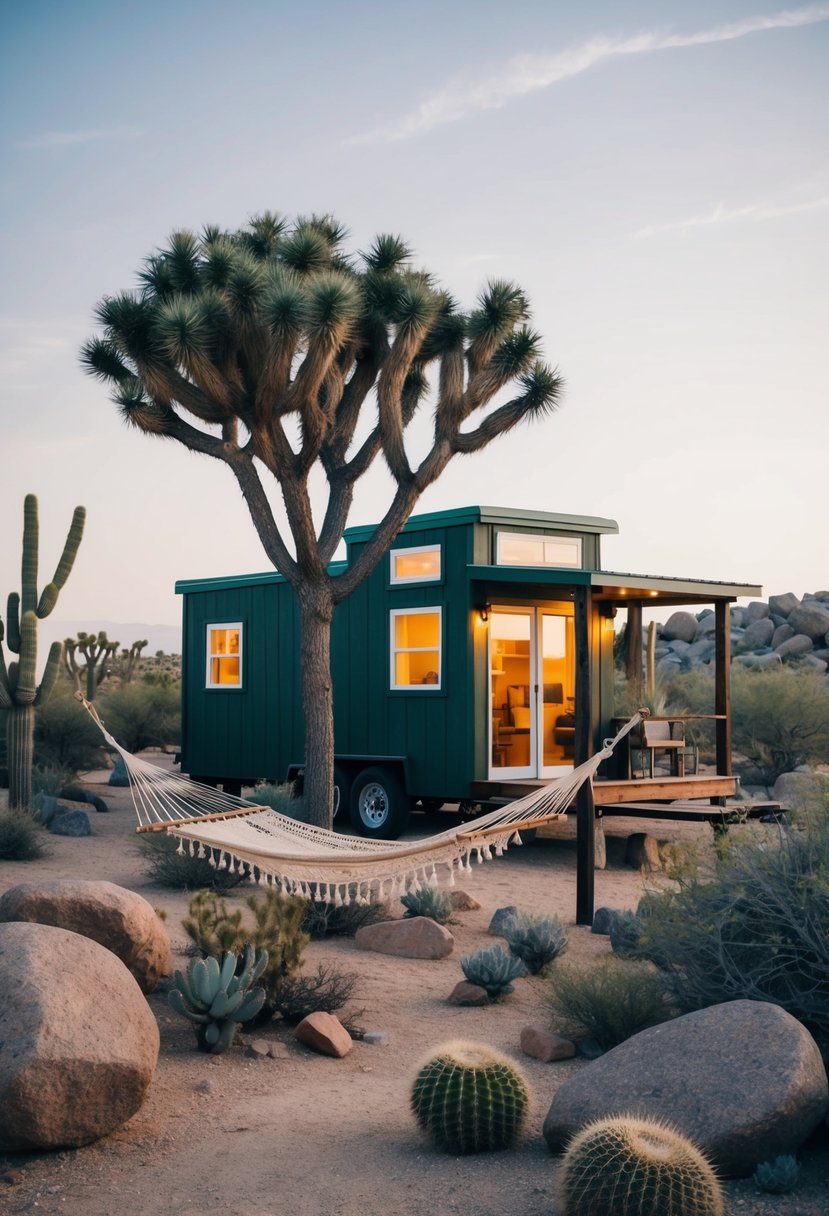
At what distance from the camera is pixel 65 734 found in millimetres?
17359

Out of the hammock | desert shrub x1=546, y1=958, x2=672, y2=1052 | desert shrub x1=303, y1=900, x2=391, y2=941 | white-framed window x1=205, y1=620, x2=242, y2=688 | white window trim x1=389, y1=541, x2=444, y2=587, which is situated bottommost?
desert shrub x1=303, y1=900, x2=391, y2=941

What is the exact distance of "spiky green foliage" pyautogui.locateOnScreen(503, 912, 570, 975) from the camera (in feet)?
20.7

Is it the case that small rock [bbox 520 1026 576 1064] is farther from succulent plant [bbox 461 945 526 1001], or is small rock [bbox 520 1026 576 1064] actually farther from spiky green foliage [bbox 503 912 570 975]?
spiky green foliage [bbox 503 912 570 975]

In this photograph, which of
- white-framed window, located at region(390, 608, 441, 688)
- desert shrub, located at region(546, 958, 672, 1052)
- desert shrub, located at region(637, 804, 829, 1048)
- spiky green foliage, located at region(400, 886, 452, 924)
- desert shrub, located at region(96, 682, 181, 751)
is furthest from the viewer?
desert shrub, located at region(96, 682, 181, 751)

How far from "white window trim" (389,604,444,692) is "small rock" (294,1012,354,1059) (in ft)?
20.1

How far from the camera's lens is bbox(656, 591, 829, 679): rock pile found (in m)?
29.5

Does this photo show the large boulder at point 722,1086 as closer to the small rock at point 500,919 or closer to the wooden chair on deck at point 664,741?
the small rock at point 500,919

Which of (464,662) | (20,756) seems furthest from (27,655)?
(464,662)

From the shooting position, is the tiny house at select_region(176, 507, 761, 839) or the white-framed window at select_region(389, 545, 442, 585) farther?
the white-framed window at select_region(389, 545, 442, 585)

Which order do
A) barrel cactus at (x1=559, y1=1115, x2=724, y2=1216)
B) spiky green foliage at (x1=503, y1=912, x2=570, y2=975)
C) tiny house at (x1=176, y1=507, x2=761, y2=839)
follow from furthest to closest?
tiny house at (x1=176, y1=507, x2=761, y2=839), spiky green foliage at (x1=503, y1=912, x2=570, y2=975), barrel cactus at (x1=559, y1=1115, x2=724, y2=1216)

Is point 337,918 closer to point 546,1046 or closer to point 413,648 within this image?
point 546,1046

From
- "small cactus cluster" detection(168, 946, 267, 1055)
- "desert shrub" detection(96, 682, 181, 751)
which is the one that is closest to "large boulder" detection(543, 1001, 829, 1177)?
"small cactus cluster" detection(168, 946, 267, 1055)

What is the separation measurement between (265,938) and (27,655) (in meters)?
6.70

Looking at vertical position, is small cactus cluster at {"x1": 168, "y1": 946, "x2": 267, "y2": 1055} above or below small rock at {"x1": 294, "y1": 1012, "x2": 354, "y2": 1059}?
above
